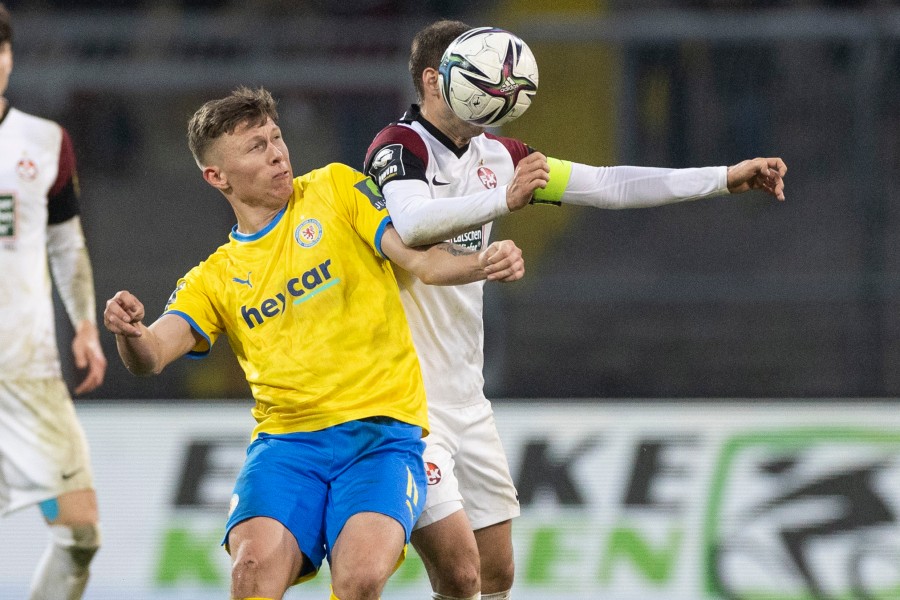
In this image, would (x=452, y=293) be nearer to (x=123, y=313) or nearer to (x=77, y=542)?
(x=123, y=313)

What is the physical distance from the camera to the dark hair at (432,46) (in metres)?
3.87

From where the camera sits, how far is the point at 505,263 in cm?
312

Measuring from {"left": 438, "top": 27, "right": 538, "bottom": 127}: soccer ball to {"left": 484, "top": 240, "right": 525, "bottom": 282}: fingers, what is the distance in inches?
22.6

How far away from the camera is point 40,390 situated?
18.4 ft

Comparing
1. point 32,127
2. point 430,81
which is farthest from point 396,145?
point 32,127

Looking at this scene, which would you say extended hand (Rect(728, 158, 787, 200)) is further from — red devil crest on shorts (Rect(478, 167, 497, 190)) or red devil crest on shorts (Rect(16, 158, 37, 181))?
red devil crest on shorts (Rect(16, 158, 37, 181))

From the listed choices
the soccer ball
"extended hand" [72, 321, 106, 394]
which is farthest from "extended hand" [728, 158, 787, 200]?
"extended hand" [72, 321, 106, 394]

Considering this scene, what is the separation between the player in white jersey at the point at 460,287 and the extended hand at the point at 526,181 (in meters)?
0.22

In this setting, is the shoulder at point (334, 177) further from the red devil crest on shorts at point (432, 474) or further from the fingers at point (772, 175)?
the fingers at point (772, 175)

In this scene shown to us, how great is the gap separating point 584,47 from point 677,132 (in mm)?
795

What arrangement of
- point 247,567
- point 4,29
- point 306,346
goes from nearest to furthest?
point 247,567 < point 306,346 < point 4,29

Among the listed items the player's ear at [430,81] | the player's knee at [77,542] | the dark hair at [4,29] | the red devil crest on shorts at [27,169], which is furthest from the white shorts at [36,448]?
the player's ear at [430,81]

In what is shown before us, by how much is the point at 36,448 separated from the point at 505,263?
3.07m

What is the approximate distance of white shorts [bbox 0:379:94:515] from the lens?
18.1ft
